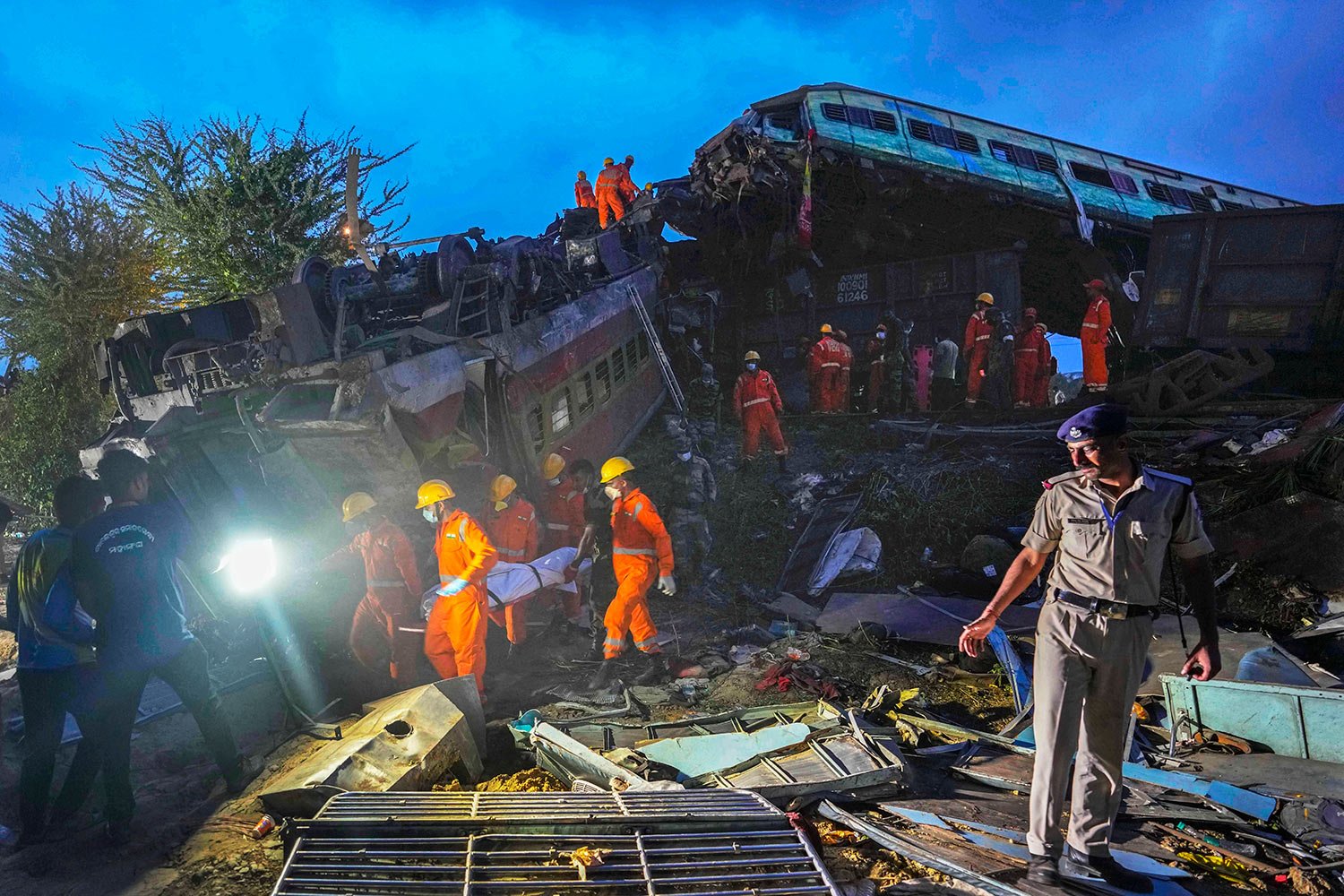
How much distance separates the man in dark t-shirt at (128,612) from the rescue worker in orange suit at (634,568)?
280 cm

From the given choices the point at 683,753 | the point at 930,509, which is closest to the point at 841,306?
the point at 930,509

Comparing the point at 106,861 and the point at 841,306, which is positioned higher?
the point at 841,306

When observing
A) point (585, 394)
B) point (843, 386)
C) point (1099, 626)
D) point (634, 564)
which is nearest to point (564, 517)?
point (634, 564)

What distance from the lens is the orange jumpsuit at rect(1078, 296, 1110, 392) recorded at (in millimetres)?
9383

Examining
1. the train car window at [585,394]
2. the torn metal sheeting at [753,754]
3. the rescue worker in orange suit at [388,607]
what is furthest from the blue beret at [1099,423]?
the train car window at [585,394]

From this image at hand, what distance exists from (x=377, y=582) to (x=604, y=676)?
191cm

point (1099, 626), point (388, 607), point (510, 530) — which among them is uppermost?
point (510, 530)

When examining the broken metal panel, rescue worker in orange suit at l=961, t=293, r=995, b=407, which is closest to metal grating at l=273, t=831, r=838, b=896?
the broken metal panel

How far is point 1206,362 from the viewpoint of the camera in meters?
8.02

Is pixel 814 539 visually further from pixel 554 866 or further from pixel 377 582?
pixel 554 866

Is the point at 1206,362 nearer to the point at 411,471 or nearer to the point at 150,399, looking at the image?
the point at 411,471

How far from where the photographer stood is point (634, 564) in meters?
5.68

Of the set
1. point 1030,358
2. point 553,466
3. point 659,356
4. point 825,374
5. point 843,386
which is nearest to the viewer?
point 553,466

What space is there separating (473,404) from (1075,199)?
10477 millimetres
